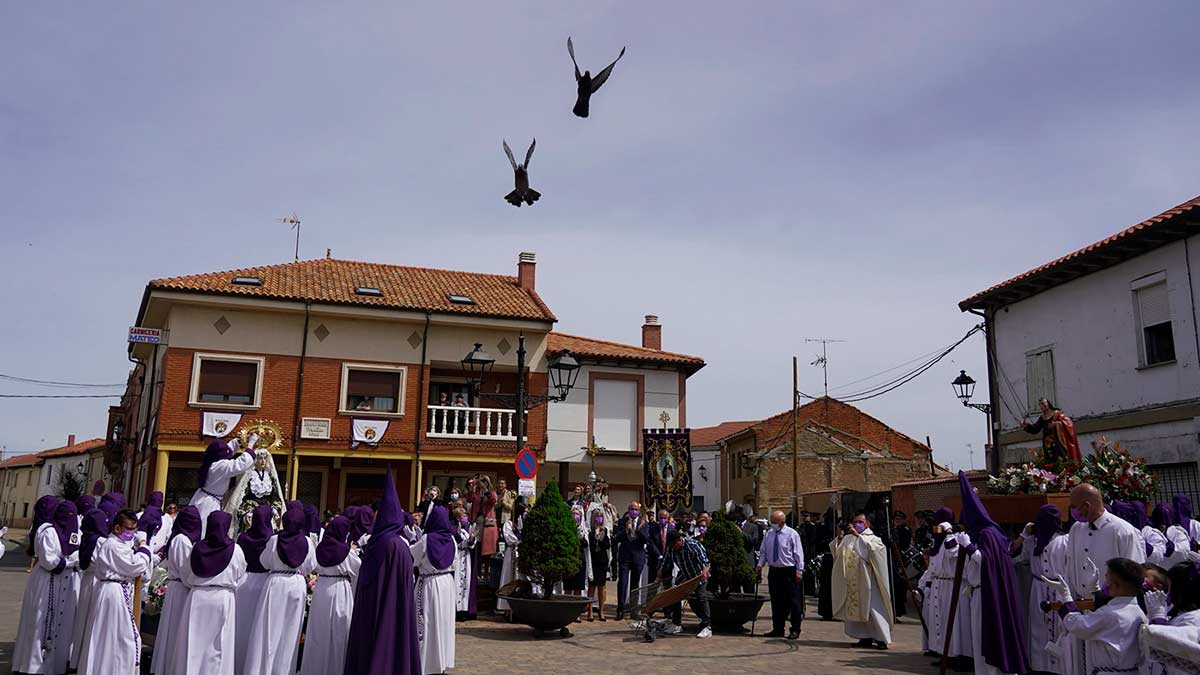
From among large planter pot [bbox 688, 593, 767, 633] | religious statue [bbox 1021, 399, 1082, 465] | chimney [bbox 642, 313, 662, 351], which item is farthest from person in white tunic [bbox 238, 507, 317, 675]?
chimney [bbox 642, 313, 662, 351]

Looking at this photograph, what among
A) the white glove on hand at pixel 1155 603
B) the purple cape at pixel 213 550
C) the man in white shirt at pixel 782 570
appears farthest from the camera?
the man in white shirt at pixel 782 570

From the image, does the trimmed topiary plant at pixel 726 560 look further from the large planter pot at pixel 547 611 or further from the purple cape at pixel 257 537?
the purple cape at pixel 257 537

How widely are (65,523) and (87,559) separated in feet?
2.83

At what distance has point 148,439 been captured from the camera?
76.7 ft

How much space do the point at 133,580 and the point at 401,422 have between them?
15.4 meters

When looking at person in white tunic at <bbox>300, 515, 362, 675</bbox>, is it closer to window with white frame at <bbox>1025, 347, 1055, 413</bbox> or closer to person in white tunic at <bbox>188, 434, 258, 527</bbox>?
person in white tunic at <bbox>188, 434, 258, 527</bbox>

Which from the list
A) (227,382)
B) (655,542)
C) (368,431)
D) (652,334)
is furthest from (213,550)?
(652,334)

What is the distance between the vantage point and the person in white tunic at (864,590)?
12258 millimetres

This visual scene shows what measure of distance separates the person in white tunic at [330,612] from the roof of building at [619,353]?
17.1m

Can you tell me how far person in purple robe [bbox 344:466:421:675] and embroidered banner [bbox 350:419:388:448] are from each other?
50.7ft

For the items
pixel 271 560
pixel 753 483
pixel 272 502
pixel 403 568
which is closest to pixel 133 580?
pixel 271 560

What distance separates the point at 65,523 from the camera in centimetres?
898

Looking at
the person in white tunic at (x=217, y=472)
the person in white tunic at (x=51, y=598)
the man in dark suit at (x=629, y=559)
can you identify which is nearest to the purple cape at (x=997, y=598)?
the man in dark suit at (x=629, y=559)

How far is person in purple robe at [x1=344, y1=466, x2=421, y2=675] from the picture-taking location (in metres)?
7.87
